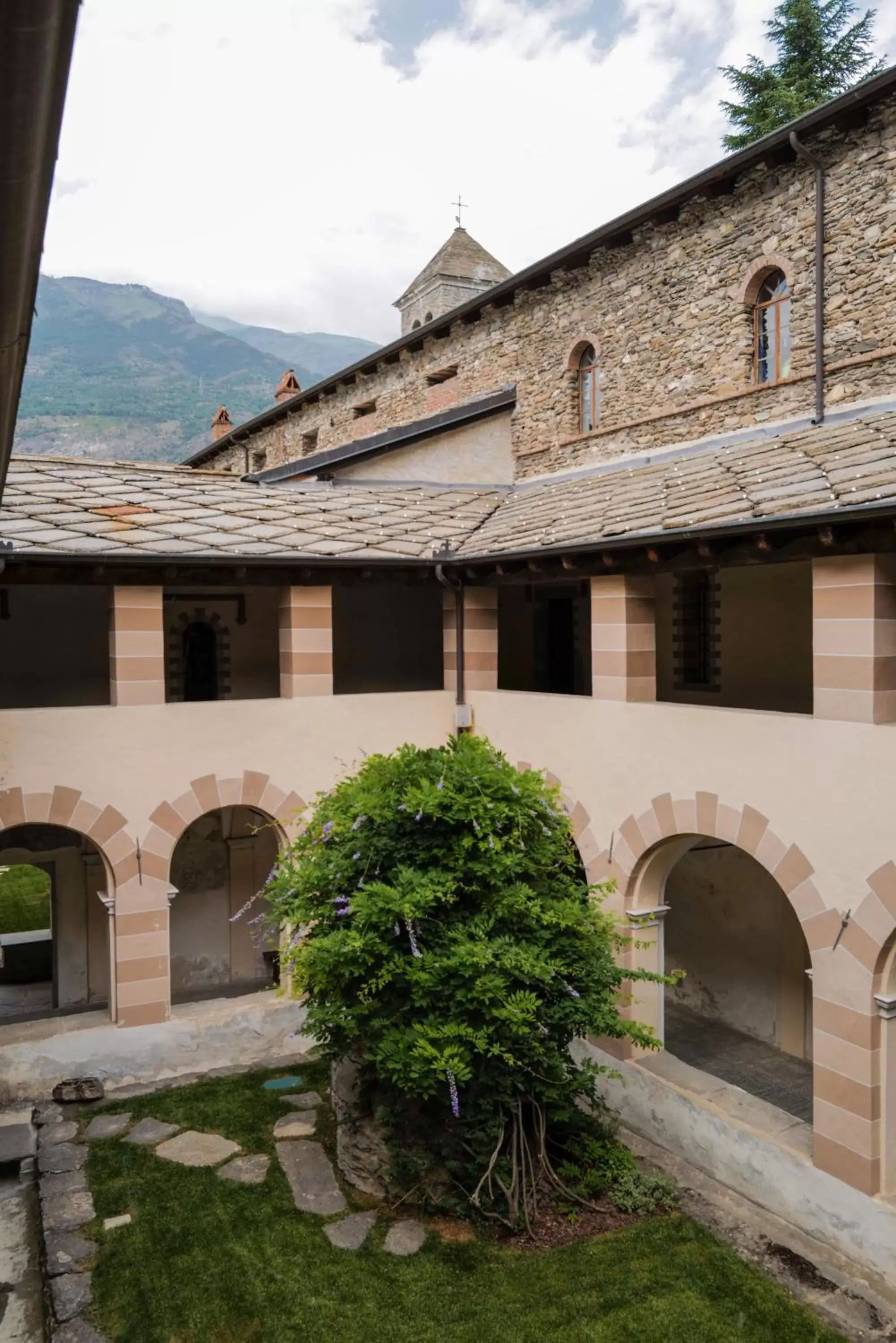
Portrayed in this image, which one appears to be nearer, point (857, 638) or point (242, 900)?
point (857, 638)

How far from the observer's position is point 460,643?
37.0 ft

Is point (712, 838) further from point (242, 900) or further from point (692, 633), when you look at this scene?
point (242, 900)

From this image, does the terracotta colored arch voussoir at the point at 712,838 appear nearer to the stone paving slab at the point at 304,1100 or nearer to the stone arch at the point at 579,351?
the stone paving slab at the point at 304,1100

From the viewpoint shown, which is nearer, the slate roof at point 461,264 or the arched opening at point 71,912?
the arched opening at point 71,912

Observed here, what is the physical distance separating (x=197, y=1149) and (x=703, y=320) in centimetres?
1035

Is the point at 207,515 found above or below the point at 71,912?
above

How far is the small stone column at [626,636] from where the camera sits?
9.21 meters

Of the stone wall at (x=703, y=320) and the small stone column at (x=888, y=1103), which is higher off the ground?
the stone wall at (x=703, y=320)

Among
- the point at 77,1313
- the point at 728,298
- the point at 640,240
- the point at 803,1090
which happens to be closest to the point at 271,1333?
the point at 77,1313

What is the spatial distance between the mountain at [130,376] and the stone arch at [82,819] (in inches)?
1879

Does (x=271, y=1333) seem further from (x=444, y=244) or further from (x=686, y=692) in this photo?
(x=444, y=244)

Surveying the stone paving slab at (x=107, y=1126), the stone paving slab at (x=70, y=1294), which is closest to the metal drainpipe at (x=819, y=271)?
the stone paving slab at (x=107, y=1126)

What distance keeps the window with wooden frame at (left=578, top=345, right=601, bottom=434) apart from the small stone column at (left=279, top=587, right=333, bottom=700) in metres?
5.23

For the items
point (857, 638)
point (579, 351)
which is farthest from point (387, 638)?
point (857, 638)
